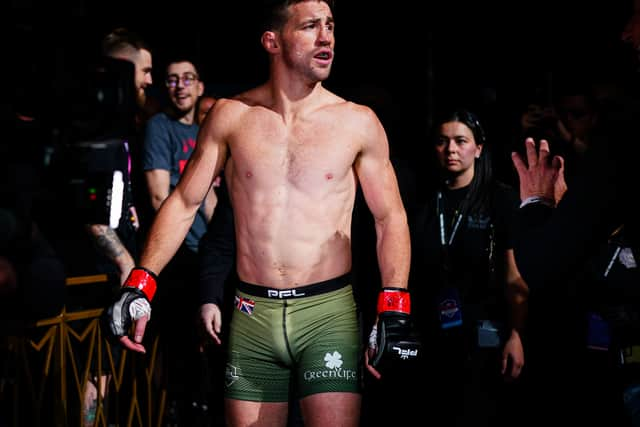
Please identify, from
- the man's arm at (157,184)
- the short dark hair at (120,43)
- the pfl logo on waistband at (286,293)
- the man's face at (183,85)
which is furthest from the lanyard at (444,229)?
the short dark hair at (120,43)

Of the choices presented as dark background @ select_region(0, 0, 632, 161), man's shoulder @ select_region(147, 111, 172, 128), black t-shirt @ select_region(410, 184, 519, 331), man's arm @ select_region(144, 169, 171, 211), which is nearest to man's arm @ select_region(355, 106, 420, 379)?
black t-shirt @ select_region(410, 184, 519, 331)

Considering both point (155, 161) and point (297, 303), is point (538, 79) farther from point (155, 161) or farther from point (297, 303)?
point (297, 303)

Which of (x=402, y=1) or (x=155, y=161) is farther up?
(x=402, y=1)

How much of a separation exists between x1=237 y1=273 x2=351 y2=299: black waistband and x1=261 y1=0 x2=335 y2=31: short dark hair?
1.13 meters

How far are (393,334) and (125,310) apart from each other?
1078 millimetres

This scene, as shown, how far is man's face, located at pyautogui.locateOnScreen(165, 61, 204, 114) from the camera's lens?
530 centimetres

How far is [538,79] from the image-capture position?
22.1ft

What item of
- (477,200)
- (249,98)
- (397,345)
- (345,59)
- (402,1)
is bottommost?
(397,345)

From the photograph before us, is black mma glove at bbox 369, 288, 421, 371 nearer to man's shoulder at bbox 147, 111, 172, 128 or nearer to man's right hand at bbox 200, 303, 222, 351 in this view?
man's right hand at bbox 200, 303, 222, 351

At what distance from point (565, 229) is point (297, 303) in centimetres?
146

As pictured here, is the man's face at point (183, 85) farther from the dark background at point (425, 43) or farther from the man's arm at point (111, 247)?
the man's arm at point (111, 247)

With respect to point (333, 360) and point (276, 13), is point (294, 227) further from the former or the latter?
point (276, 13)

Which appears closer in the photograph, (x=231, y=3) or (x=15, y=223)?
(x=15, y=223)

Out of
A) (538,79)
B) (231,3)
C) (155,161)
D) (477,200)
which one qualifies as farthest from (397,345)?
(231,3)
